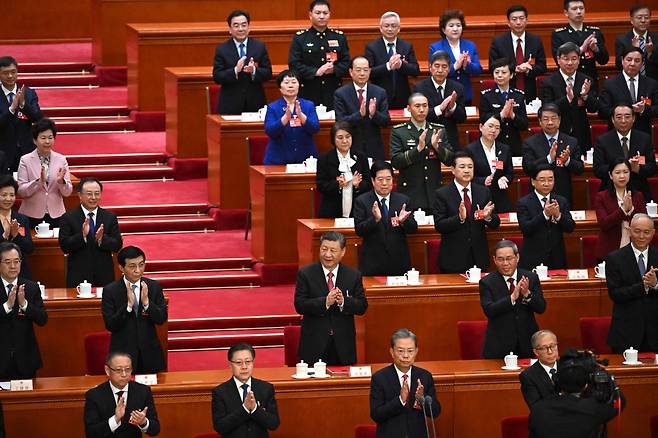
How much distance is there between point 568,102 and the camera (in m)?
10.6

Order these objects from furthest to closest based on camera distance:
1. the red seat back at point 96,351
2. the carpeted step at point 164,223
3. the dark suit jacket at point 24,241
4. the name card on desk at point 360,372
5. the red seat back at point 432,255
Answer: the carpeted step at point 164,223
the red seat back at point 432,255
the dark suit jacket at point 24,241
the red seat back at point 96,351
the name card on desk at point 360,372

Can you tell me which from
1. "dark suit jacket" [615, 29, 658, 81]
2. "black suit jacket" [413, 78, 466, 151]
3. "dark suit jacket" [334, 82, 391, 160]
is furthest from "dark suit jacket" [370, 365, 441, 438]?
"dark suit jacket" [615, 29, 658, 81]

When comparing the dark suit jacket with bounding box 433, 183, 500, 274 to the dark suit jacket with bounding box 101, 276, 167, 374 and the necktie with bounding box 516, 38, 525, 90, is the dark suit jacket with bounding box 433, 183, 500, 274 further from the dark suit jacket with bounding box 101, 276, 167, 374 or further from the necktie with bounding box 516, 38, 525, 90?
the necktie with bounding box 516, 38, 525, 90

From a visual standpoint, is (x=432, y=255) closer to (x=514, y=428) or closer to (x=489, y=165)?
(x=489, y=165)

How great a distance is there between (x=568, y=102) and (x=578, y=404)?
4605 mm

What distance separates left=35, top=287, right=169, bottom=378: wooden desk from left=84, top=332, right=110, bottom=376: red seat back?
0.45 m

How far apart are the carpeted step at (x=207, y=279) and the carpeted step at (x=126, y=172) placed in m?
1.47

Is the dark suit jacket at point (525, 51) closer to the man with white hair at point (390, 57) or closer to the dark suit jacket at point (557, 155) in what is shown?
the man with white hair at point (390, 57)

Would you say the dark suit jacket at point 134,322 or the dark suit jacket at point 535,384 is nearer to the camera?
the dark suit jacket at point 535,384

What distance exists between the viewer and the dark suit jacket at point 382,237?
8.94m

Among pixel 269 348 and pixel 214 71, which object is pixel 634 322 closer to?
pixel 269 348

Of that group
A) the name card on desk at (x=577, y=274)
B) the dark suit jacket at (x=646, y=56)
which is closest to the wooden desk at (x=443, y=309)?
the name card on desk at (x=577, y=274)

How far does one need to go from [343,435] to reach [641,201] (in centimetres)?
262

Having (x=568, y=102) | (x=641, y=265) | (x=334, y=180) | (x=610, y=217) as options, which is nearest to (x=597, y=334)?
(x=641, y=265)
